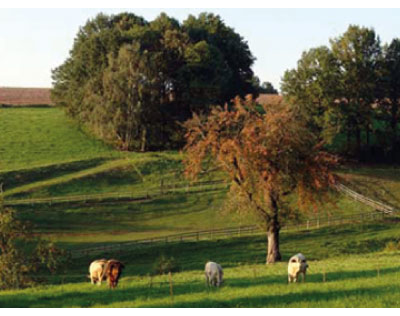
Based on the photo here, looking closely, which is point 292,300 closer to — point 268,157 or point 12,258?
point 12,258

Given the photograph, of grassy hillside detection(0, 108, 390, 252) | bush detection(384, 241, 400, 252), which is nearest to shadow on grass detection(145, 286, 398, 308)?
bush detection(384, 241, 400, 252)

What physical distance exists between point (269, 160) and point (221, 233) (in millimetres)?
17688

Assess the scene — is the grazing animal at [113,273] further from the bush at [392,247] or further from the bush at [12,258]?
the bush at [392,247]

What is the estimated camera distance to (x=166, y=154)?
94500 millimetres

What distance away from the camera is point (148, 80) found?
314ft

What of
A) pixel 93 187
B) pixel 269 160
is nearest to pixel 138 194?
pixel 93 187

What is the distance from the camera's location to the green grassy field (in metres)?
24.8

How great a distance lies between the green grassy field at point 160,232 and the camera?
24.8 meters

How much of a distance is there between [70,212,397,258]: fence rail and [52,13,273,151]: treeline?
115 feet

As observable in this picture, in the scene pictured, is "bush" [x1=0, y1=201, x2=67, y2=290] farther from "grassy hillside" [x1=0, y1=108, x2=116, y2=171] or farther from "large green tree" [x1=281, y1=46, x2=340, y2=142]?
"large green tree" [x1=281, y1=46, x2=340, y2=142]

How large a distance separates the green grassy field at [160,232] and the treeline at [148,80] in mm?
5082

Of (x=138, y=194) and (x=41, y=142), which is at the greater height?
(x=41, y=142)

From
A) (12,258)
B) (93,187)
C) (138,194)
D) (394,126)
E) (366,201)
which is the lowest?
(366,201)

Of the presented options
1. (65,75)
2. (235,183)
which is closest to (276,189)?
(235,183)
